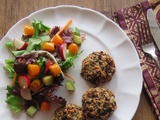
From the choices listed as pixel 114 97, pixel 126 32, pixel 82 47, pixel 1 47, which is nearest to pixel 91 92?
pixel 114 97

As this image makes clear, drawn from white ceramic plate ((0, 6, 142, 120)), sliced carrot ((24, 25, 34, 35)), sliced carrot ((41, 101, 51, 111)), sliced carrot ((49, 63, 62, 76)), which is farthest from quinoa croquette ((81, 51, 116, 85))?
sliced carrot ((24, 25, 34, 35))

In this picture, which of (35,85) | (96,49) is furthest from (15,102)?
(96,49)

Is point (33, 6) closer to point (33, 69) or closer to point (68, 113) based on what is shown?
point (33, 69)

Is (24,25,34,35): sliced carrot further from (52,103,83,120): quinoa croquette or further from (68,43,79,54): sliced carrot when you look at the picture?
(52,103,83,120): quinoa croquette

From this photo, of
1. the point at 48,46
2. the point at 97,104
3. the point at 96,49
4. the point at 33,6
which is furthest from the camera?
the point at 33,6

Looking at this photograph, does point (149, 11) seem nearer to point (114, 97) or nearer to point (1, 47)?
point (114, 97)

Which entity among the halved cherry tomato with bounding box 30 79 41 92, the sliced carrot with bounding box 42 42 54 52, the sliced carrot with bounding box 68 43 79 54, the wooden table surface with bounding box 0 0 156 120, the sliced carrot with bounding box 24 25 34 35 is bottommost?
the halved cherry tomato with bounding box 30 79 41 92

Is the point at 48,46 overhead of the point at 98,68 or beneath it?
overhead
